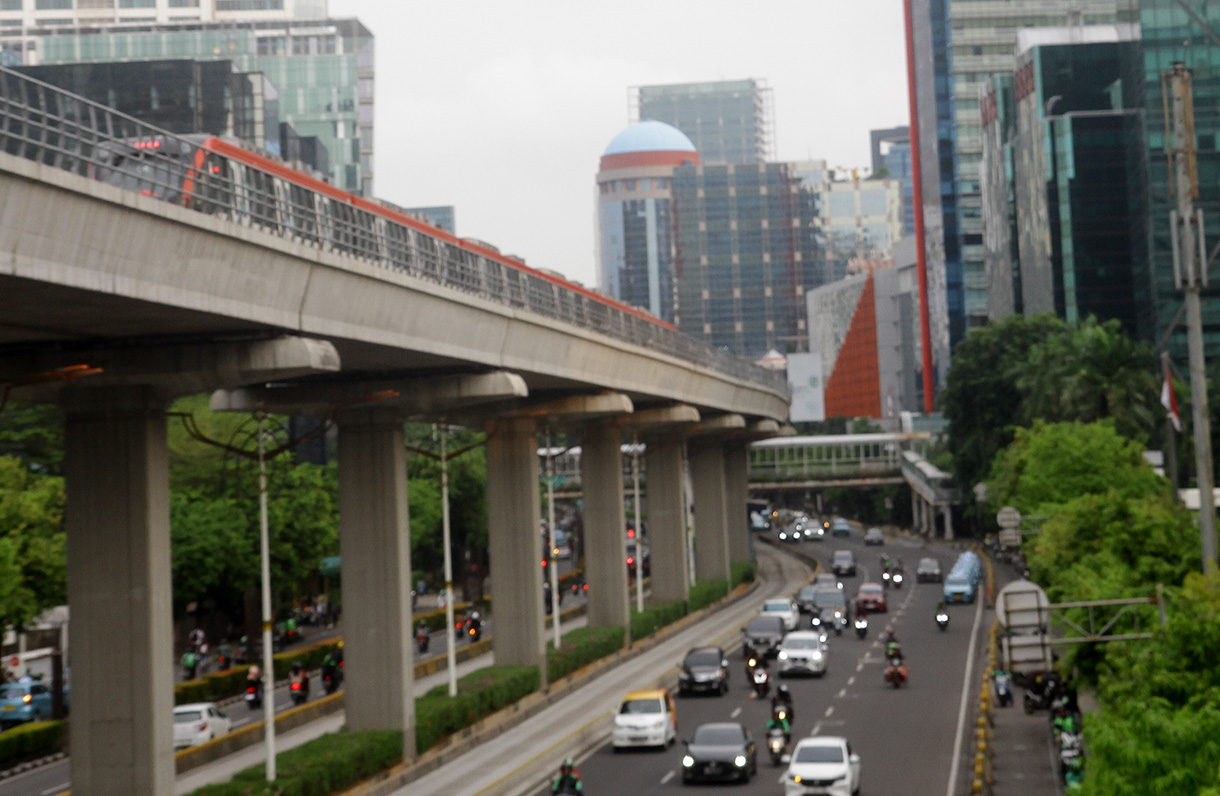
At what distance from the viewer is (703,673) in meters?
46.0

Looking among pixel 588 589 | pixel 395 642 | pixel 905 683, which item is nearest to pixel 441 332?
pixel 395 642

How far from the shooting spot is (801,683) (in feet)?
158

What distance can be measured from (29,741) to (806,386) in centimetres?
9381

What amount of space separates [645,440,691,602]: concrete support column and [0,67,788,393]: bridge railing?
19.2 metres

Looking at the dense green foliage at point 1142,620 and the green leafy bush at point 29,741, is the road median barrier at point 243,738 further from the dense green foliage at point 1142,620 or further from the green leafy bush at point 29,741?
the dense green foliage at point 1142,620

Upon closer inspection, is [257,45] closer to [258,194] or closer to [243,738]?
[243,738]

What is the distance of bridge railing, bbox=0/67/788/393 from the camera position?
65.9 ft

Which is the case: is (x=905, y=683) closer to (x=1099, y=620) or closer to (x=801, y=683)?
(x=801, y=683)

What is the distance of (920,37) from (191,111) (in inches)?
3406

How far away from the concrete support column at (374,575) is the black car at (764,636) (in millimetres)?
20029

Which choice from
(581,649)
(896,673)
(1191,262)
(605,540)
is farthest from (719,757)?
A: (605,540)

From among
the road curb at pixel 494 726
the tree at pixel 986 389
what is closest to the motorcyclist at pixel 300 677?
the road curb at pixel 494 726

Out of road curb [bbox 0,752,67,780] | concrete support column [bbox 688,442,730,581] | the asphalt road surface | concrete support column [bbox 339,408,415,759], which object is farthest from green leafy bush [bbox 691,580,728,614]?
concrete support column [bbox 339,408,415,759]

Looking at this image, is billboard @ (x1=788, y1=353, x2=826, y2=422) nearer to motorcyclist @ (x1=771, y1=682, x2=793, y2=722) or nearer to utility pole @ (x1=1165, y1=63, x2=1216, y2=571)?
motorcyclist @ (x1=771, y1=682, x2=793, y2=722)
